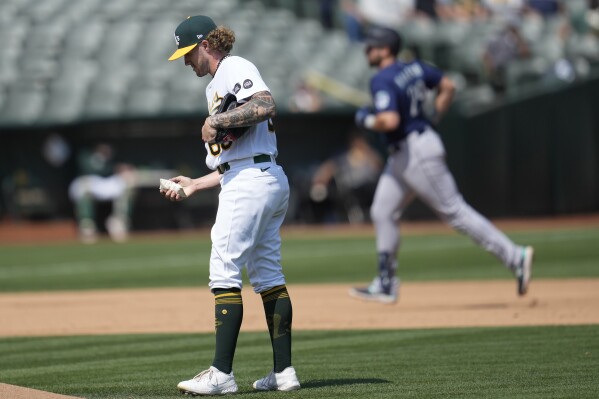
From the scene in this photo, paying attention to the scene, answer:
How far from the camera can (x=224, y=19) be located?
26.4 metres

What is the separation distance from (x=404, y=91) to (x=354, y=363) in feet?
11.1

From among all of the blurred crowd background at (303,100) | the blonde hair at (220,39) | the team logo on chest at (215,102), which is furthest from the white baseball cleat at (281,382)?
the blurred crowd background at (303,100)

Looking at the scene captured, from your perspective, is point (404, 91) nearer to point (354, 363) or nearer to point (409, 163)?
point (409, 163)

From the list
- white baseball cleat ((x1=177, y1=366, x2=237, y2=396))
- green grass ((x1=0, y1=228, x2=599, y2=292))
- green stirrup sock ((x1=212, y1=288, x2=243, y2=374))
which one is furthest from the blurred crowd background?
white baseball cleat ((x1=177, y1=366, x2=237, y2=396))

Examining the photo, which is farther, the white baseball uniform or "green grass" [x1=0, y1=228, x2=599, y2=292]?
"green grass" [x1=0, y1=228, x2=599, y2=292]

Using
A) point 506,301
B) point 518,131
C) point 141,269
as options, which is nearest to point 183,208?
point 518,131

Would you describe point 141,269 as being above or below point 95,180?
below

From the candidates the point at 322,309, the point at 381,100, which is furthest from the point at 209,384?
the point at 322,309

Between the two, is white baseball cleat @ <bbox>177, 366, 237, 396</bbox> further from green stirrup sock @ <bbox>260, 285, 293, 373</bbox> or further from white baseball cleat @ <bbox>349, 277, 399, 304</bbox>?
white baseball cleat @ <bbox>349, 277, 399, 304</bbox>

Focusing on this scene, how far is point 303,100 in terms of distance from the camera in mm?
23734

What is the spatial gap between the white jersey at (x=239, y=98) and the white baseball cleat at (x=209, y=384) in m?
0.99

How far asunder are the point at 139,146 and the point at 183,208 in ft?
5.41

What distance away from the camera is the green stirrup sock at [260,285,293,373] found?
6.03 meters

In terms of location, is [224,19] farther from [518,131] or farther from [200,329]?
[200,329]
